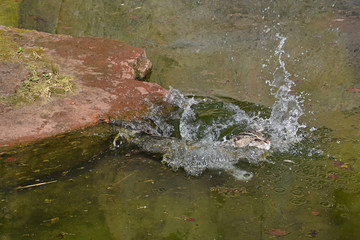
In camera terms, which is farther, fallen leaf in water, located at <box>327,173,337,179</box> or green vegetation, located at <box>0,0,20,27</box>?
→ green vegetation, located at <box>0,0,20,27</box>

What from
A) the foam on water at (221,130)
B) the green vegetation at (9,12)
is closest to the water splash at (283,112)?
the foam on water at (221,130)

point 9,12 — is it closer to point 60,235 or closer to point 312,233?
point 60,235

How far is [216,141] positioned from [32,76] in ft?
7.79

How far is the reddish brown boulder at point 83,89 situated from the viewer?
4.07m

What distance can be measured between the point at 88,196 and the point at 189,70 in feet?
10.6

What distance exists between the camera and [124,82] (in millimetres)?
4988

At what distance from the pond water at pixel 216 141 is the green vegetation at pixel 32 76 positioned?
0.77 meters

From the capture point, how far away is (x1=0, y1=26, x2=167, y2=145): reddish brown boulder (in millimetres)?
4070

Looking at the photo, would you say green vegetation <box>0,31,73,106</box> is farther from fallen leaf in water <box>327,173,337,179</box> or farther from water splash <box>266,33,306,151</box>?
fallen leaf in water <box>327,173,337,179</box>

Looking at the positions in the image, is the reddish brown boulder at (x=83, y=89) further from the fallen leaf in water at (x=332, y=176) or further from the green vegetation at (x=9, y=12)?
the fallen leaf in water at (x=332, y=176)

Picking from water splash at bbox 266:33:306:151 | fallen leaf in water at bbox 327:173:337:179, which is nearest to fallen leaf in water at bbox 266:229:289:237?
fallen leaf in water at bbox 327:173:337:179

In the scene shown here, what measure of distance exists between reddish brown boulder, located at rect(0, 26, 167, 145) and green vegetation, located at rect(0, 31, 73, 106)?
83 mm

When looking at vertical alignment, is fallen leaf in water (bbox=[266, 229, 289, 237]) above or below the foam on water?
below

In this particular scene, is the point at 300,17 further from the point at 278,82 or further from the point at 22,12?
the point at 22,12
